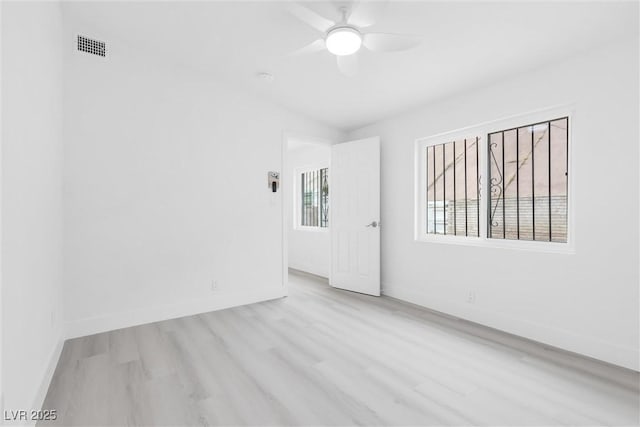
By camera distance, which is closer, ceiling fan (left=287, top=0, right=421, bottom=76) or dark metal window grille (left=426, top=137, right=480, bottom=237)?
ceiling fan (left=287, top=0, right=421, bottom=76)

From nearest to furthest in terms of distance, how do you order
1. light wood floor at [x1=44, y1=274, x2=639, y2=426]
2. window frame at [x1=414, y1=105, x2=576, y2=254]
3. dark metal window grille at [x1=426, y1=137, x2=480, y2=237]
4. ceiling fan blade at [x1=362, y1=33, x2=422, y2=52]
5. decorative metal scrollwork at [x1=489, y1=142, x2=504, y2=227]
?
light wood floor at [x1=44, y1=274, x2=639, y2=426] < ceiling fan blade at [x1=362, y1=33, x2=422, y2=52] < window frame at [x1=414, y1=105, x2=576, y2=254] < decorative metal scrollwork at [x1=489, y1=142, x2=504, y2=227] < dark metal window grille at [x1=426, y1=137, x2=480, y2=237]

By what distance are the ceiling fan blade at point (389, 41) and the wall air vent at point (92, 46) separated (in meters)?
2.44

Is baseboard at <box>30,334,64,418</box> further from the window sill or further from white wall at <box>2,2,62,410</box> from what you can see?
the window sill

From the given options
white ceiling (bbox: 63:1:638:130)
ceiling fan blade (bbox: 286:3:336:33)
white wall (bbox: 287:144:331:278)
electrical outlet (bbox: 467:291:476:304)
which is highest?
white ceiling (bbox: 63:1:638:130)

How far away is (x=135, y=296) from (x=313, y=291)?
2.15 metres

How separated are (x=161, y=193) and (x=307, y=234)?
3036mm

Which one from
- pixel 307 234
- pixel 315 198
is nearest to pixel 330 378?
pixel 307 234

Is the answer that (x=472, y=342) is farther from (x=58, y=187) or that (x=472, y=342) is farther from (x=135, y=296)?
(x=58, y=187)

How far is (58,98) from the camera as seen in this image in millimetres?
2602

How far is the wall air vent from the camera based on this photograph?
9.30 feet

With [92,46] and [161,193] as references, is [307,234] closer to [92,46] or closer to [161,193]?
[161,193]

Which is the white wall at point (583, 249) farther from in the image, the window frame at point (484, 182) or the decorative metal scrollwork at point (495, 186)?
the decorative metal scrollwork at point (495, 186)

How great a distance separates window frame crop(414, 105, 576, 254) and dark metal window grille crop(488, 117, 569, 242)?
6 centimetres

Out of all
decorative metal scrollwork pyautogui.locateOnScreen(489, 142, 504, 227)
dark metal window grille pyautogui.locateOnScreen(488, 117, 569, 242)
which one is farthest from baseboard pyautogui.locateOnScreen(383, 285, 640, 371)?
decorative metal scrollwork pyautogui.locateOnScreen(489, 142, 504, 227)
